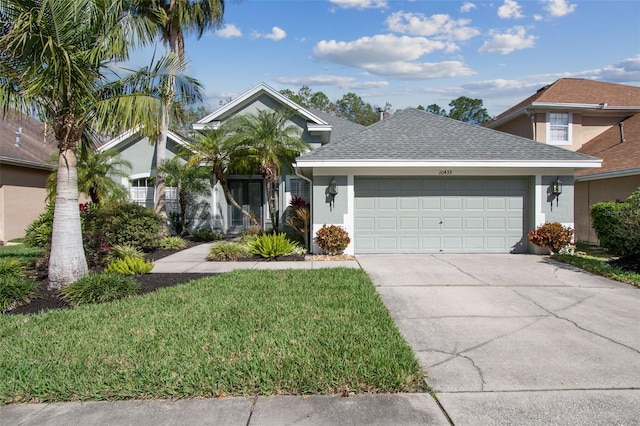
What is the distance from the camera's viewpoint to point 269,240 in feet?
35.3

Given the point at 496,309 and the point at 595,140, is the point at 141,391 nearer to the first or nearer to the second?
the point at 496,309

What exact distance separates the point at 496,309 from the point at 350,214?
5842 mm

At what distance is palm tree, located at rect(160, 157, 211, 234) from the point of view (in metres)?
14.7

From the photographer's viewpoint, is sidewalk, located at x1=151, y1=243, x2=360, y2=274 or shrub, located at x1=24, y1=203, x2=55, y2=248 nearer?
sidewalk, located at x1=151, y1=243, x2=360, y2=274

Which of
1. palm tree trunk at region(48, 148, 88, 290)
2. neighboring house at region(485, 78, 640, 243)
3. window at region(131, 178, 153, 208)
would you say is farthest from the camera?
window at region(131, 178, 153, 208)

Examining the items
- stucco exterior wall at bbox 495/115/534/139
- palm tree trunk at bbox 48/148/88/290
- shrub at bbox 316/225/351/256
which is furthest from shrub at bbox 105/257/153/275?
stucco exterior wall at bbox 495/115/534/139

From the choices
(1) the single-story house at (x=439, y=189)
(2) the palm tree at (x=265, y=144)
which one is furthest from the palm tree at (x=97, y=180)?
(2) the palm tree at (x=265, y=144)

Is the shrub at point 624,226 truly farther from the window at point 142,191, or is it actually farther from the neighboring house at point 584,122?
the window at point 142,191

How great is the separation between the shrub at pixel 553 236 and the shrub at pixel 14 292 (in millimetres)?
12083

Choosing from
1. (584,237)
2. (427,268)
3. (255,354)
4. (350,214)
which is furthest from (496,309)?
(584,237)

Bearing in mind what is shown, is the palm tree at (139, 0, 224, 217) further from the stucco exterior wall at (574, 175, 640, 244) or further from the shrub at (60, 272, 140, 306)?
the stucco exterior wall at (574, 175, 640, 244)

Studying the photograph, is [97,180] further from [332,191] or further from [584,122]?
[584,122]

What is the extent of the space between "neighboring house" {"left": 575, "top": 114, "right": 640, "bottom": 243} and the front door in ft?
42.1

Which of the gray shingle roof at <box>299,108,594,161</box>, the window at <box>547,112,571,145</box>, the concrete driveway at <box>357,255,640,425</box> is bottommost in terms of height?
the concrete driveway at <box>357,255,640,425</box>
